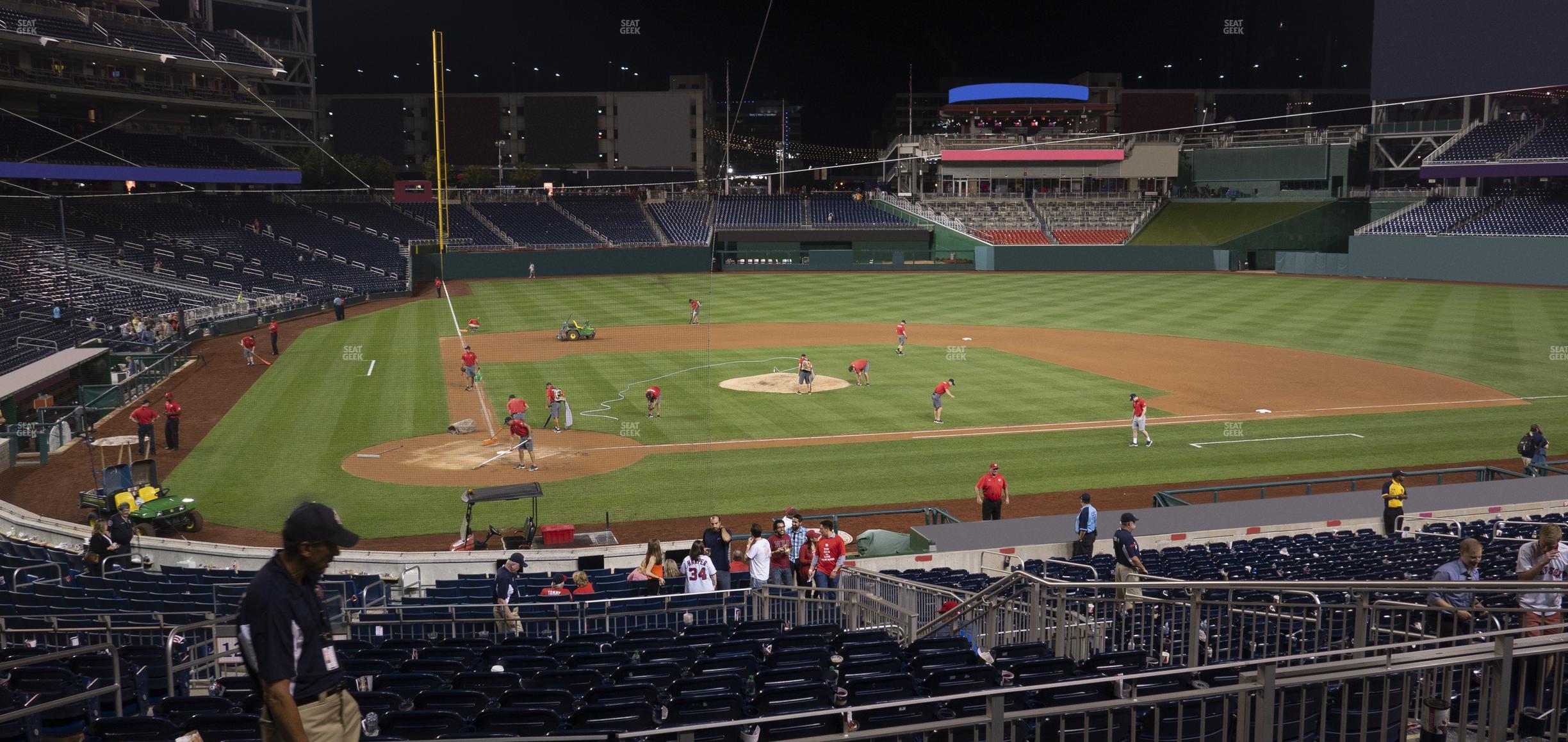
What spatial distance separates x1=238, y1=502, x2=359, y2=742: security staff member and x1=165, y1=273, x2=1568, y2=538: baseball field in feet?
52.2

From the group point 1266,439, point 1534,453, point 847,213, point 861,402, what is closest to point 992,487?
point 1266,439

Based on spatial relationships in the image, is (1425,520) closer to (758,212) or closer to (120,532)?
(120,532)

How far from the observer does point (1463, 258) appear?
6331cm

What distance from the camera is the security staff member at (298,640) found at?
4297mm

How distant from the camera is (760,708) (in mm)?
6289

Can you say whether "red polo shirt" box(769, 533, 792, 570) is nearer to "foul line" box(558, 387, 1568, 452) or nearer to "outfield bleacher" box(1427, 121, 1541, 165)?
"foul line" box(558, 387, 1568, 452)

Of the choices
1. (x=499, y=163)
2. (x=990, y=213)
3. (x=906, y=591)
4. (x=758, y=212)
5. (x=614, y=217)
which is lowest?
(x=906, y=591)

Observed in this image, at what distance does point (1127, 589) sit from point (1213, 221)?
78237 mm

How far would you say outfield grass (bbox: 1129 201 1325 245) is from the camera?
255ft

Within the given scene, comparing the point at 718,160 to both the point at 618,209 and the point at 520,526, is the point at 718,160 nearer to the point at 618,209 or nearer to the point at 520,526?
the point at 618,209

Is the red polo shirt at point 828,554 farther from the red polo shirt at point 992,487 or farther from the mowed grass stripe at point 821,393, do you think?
the mowed grass stripe at point 821,393

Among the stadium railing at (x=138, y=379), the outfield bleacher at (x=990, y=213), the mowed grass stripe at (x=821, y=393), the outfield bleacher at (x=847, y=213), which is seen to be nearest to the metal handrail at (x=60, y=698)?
the mowed grass stripe at (x=821, y=393)

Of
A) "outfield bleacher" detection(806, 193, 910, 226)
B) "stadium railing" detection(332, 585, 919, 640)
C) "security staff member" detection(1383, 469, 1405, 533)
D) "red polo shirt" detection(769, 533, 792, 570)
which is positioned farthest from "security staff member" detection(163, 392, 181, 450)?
→ "outfield bleacher" detection(806, 193, 910, 226)

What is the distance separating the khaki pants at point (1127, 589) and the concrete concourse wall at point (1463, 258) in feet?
198
